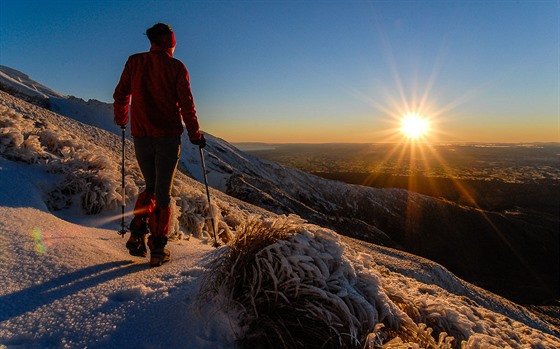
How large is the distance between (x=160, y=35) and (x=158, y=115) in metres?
1.05

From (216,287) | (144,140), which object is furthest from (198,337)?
(144,140)

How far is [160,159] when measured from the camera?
159 inches

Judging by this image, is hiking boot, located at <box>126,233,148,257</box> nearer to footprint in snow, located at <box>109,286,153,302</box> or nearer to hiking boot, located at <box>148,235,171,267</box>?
hiking boot, located at <box>148,235,171,267</box>

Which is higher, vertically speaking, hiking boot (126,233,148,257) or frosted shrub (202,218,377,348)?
frosted shrub (202,218,377,348)

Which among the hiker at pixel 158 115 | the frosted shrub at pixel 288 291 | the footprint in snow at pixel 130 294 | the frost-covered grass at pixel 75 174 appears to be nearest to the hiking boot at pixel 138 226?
the hiker at pixel 158 115

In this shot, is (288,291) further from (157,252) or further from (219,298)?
(157,252)

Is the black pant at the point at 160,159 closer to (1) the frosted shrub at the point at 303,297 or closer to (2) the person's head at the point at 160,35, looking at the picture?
(2) the person's head at the point at 160,35

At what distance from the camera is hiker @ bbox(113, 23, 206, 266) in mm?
3969

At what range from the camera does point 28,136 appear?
6672 mm

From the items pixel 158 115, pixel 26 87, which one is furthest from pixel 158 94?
pixel 26 87

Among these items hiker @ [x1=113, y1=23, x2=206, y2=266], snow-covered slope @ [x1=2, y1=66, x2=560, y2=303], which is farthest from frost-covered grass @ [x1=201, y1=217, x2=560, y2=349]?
snow-covered slope @ [x1=2, y1=66, x2=560, y2=303]

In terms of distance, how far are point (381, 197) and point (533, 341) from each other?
51.8 meters

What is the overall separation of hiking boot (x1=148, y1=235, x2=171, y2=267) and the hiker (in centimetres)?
1

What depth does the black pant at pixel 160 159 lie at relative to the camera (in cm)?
403
